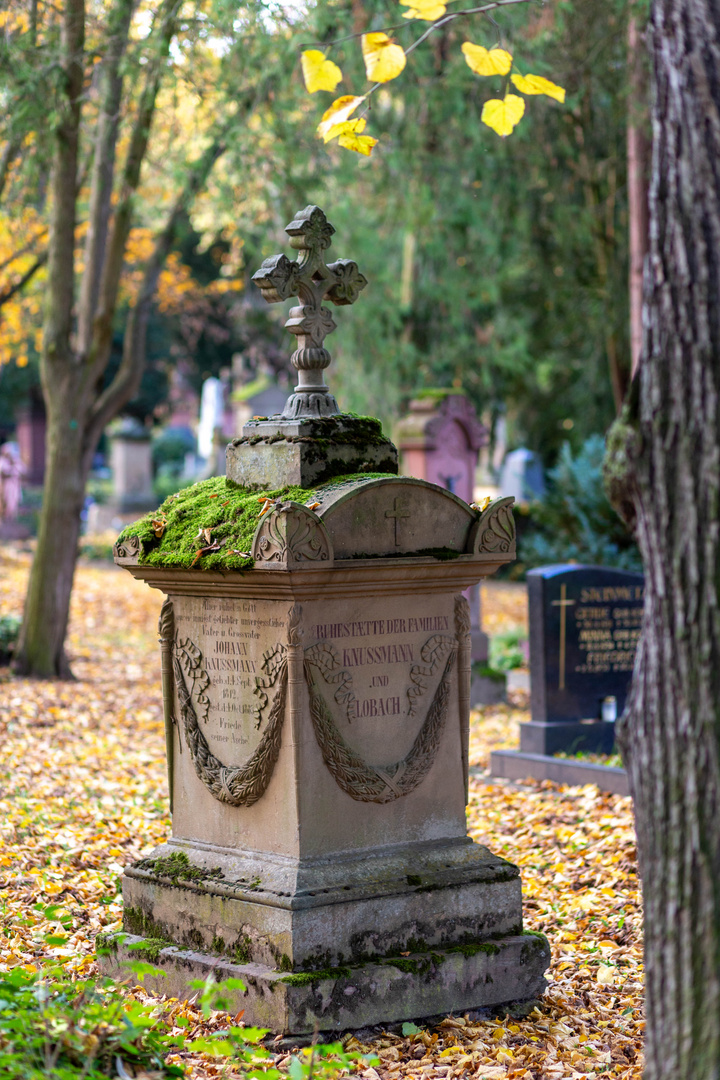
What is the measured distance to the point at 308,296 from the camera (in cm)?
535

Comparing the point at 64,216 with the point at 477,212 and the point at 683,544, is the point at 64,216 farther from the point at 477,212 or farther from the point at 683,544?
the point at 683,544

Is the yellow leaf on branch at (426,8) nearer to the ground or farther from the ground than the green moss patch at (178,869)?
farther from the ground

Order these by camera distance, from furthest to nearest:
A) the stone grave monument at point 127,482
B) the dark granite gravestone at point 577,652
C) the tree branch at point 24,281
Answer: the stone grave monument at point 127,482 → the tree branch at point 24,281 → the dark granite gravestone at point 577,652

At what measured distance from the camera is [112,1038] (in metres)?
3.55

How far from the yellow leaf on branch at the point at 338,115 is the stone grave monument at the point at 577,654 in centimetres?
582

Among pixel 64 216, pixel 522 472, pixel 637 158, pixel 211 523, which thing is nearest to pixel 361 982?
pixel 211 523

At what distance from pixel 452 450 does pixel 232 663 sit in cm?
852

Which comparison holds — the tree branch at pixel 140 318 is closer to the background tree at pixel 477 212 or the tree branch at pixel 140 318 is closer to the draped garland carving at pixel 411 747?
the background tree at pixel 477 212

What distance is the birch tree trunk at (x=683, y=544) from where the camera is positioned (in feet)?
9.67

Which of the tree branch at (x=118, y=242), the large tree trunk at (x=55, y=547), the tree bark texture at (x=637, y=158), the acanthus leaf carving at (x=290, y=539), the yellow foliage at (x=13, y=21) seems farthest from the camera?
the tree bark texture at (x=637, y=158)

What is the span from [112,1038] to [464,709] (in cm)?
219

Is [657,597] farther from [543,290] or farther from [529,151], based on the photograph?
[543,290]

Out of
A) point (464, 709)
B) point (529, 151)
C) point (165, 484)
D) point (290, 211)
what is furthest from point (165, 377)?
point (464, 709)

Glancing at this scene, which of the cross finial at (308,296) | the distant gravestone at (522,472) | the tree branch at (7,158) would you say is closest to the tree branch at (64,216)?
the tree branch at (7,158)
